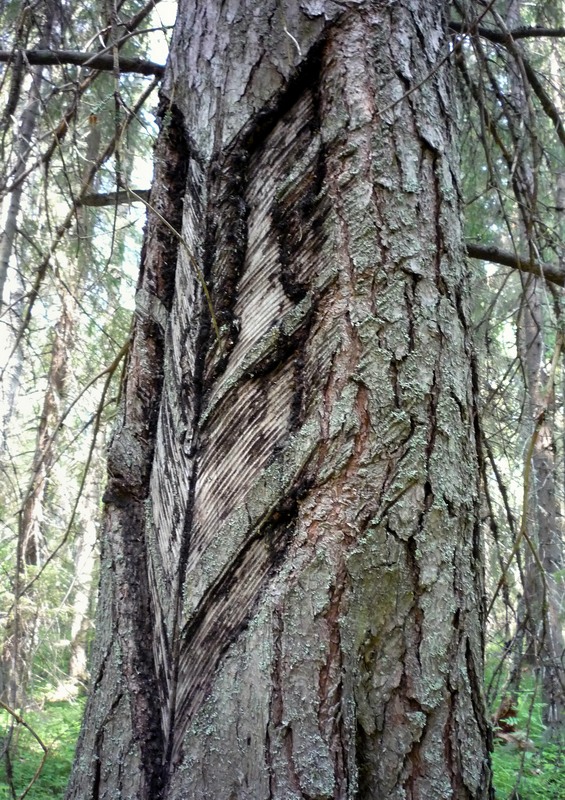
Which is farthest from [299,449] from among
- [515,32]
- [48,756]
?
[48,756]

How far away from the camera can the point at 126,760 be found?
1052 mm

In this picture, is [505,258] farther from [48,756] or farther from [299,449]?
[48,756]

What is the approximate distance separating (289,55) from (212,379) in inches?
25.0

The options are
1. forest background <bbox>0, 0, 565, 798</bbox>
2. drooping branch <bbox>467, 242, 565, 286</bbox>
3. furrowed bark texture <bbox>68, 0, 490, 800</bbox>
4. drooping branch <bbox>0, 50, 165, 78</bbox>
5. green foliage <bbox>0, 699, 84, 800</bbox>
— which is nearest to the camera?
furrowed bark texture <bbox>68, 0, 490, 800</bbox>

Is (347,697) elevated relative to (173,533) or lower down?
lower down

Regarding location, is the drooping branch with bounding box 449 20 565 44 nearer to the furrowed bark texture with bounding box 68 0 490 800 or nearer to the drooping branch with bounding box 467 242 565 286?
the drooping branch with bounding box 467 242 565 286

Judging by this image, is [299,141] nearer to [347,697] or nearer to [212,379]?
[212,379]

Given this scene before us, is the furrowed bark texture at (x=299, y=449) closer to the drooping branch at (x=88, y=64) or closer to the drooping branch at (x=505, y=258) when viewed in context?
the drooping branch at (x=88, y=64)

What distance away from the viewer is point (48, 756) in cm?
438

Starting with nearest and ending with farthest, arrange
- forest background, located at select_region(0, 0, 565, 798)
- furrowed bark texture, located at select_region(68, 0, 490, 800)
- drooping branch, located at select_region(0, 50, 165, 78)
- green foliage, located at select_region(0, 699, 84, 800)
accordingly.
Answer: furrowed bark texture, located at select_region(68, 0, 490, 800) < forest background, located at select_region(0, 0, 565, 798) < drooping branch, located at select_region(0, 50, 165, 78) < green foliage, located at select_region(0, 699, 84, 800)

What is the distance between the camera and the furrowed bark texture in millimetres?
967

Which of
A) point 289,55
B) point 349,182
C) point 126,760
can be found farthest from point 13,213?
point 126,760

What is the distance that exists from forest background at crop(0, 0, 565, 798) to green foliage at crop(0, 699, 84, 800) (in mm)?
24

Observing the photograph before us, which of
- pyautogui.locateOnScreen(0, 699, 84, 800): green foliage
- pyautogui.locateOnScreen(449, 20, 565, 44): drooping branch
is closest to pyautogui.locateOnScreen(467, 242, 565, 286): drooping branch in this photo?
pyautogui.locateOnScreen(449, 20, 565, 44): drooping branch
